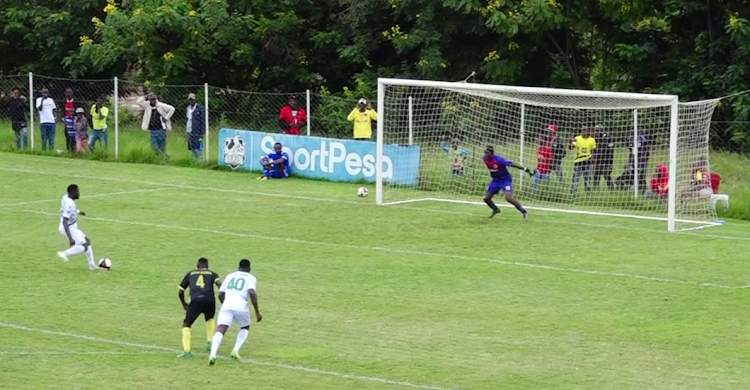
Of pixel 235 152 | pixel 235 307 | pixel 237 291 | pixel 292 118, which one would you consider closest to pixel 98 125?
pixel 235 152

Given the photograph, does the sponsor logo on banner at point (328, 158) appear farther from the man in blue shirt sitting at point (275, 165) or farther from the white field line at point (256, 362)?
the white field line at point (256, 362)

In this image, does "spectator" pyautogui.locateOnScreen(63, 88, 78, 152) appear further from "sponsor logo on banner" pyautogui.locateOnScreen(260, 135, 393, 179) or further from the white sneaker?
the white sneaker

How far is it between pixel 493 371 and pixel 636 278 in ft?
20.1

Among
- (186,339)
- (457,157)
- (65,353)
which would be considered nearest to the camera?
(186,339)

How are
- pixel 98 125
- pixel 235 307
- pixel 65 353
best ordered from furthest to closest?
pixel 98 125 < pixel 65 353 < pixel 235 307

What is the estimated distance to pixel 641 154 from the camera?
27.8m

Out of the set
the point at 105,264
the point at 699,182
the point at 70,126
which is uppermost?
the point at 70,126

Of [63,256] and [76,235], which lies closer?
[76,235]

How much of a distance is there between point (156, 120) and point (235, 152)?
248 cm

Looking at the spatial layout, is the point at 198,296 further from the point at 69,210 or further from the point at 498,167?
the point at 498,167

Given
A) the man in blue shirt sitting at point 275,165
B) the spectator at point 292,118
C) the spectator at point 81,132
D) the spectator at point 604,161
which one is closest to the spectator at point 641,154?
the spectator at point 604,161

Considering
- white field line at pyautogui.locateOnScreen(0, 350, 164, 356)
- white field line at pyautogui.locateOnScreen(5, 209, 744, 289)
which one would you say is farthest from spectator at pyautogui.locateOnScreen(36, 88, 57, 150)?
white field line at pyautogui.locateOnScreen(0, 350, 164, 356)

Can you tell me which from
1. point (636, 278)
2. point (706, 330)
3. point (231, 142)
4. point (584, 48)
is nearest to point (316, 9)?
point (584, 48)

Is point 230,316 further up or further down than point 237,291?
further down
